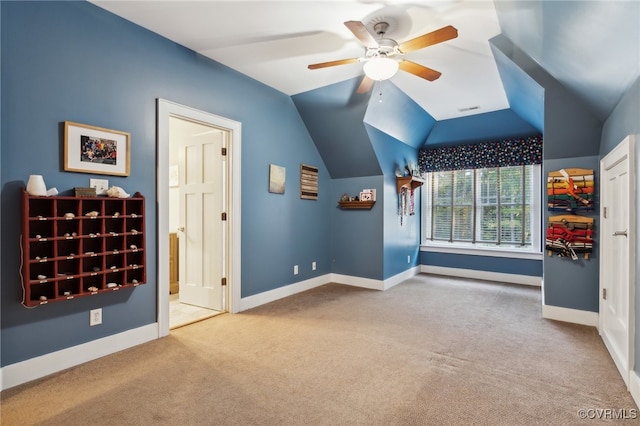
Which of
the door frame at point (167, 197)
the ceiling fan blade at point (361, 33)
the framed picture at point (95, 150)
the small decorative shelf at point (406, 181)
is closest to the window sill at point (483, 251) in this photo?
the small decorative shelf at point (406, 181)

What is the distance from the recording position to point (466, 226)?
603cm

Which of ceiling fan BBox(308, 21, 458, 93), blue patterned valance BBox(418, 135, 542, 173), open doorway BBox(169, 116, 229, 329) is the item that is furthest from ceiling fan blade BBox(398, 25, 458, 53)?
blue patterned valance BBox(418, 135, 542, 173)

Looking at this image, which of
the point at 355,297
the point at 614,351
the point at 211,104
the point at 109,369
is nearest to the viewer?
the point at 109,369

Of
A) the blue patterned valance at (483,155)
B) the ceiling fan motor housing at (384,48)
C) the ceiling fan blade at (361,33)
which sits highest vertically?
the ceiling fan motor housing at (384,48)

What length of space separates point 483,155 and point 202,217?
4794 millimetres

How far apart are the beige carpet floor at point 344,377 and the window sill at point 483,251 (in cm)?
199

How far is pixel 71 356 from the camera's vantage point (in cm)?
240

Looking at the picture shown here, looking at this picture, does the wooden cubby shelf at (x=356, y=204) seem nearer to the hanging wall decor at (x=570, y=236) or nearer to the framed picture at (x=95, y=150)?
the hanging wall decor at (x=570, y=236)

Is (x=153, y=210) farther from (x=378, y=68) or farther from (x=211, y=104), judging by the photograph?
(x=378, y=68)

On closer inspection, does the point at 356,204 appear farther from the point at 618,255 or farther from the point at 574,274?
the point at 618,255

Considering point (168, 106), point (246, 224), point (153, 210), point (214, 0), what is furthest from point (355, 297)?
point (214, 0)

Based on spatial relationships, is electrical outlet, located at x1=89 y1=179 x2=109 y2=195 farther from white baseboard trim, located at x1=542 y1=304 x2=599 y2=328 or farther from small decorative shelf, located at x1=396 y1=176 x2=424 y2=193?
white baseboard trim, located at x1=542 y1=304 x2=599 y2=328

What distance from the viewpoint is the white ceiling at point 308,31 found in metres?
2.48

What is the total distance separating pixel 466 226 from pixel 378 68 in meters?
4.41
